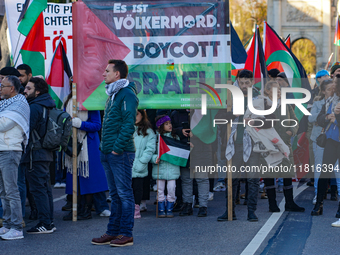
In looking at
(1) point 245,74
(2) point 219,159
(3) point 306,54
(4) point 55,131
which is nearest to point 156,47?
(1) point 245,74

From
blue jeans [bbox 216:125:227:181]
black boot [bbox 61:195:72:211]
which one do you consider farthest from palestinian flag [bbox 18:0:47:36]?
blue jeans [bbox 216:125:227:181]

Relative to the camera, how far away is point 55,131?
722 cm

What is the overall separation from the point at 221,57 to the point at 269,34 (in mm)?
2448

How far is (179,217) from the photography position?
8297 millimetres

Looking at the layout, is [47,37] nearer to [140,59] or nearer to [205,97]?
[140,59]

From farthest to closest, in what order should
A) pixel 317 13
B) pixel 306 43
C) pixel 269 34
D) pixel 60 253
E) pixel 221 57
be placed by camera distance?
pixel 306 43 → pixel 317 13 → pixel 269 34 → pixel 221 57 → pixel 60 253

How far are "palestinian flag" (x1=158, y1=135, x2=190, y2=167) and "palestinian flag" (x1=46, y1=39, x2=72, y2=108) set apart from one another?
1.56m

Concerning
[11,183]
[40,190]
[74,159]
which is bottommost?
[40,190]

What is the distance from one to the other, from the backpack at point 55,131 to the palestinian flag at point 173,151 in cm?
156

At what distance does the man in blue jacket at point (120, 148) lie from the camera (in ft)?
20.9

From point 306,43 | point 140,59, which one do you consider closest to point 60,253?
point 140,59

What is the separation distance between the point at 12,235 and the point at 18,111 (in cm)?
146

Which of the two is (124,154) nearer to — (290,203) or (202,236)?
(202,236)

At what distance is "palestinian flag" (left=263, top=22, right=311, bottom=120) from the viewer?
984cm
